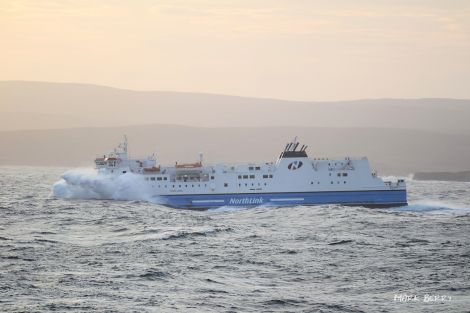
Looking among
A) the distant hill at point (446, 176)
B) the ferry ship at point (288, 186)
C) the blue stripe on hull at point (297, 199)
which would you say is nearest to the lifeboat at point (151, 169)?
the ferry ship at point (288, 186)

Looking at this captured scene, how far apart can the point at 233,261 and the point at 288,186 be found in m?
25.3

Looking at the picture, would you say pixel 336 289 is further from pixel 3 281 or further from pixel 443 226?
pixel 443 226

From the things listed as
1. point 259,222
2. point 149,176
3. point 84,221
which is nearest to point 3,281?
point 84,221

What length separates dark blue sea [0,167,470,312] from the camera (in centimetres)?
2448

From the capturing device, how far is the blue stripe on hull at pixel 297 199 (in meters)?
56.4

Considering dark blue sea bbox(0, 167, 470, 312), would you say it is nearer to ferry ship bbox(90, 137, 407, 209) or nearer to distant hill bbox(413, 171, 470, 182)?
ferry ship bbox(90, 137, 407, 209)

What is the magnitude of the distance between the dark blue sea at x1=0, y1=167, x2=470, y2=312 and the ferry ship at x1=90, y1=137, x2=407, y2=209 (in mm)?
4711

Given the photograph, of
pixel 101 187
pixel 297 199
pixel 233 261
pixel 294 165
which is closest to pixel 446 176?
pixel 294 165

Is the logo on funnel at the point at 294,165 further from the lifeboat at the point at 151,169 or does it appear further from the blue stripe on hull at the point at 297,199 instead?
the lifeboat at the point at 151,169

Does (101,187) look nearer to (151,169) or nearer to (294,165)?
(151,169)

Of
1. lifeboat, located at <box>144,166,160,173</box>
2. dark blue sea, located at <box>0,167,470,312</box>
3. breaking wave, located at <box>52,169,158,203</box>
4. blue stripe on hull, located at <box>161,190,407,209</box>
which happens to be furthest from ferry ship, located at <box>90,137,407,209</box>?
dark blue sea, located at <box>0,167,470,312</box>

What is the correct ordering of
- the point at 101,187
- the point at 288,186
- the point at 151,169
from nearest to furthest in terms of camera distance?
the point at 288,186
the point at 151,169
the point at 101,187

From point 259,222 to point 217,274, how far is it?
58.0ft

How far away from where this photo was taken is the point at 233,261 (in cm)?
3175
